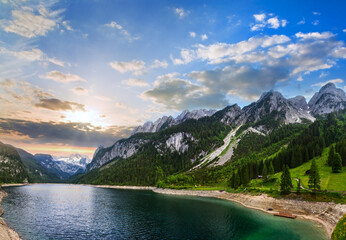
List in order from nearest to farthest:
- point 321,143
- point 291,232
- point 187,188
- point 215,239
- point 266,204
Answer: point 215,239
point 291,232
point 266,204
point 321,143
point 187,188

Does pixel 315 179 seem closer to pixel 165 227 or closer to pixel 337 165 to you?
pixel 337 165

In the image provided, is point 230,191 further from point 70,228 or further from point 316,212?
point 70,228

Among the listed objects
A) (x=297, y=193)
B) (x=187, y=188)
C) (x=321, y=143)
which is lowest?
(x=187, y=188)

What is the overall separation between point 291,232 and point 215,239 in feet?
73.4

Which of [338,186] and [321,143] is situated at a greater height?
[321,143]

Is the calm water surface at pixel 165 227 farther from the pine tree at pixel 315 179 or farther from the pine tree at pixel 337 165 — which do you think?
the pine tree at pixel 337 165

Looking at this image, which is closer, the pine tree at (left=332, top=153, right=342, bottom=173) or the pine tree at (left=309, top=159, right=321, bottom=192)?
the pine tree at (left=309, top=159, right=321, bottom=192)

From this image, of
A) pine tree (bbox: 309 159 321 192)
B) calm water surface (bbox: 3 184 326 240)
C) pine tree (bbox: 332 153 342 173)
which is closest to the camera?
calm water surface (bbox: 3 184 326 240)

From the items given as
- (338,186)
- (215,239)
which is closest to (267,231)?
(215,239)

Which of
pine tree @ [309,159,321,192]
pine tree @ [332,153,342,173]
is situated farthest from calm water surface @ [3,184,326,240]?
pine tree @ [332,153,342,173]

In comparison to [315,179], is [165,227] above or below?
below

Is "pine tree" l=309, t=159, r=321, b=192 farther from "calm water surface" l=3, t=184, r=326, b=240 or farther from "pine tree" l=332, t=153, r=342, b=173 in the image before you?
"pine tree" l=332, t=153, r=342, b=173

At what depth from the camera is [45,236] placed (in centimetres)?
4844

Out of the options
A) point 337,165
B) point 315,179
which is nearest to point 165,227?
point 315,179
